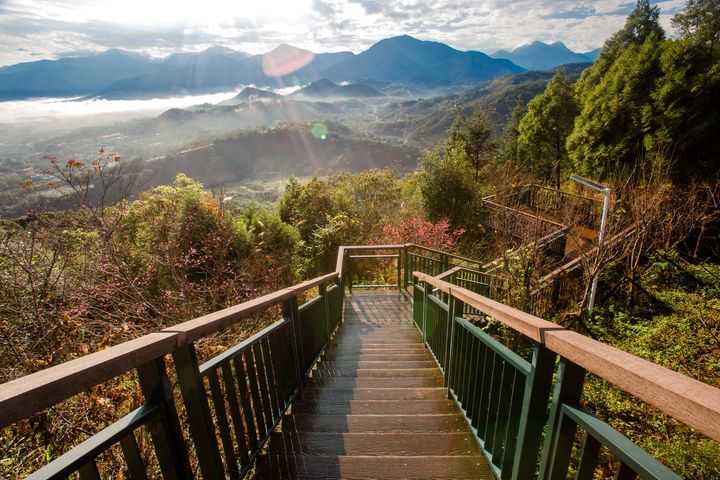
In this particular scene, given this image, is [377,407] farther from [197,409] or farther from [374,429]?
[197,409]

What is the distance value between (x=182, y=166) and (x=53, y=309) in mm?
105977

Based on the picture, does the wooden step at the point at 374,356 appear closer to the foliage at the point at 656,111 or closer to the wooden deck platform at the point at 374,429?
the wooden deck platform at the point at 374,429

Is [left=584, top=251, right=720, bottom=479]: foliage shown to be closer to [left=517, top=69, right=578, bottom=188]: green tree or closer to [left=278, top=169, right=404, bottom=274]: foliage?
[left=278, top=169, right=404, bottom=274]: foliage

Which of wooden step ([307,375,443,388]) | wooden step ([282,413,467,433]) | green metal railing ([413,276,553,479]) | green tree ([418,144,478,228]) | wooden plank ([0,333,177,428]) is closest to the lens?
wooden plank ([0,333,177,428])

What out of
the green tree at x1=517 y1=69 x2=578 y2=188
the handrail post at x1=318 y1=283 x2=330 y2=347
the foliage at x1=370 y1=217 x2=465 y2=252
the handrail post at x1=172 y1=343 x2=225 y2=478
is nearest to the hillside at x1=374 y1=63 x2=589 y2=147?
the green tree at x1=517 y1=69 x2=578 y2=188

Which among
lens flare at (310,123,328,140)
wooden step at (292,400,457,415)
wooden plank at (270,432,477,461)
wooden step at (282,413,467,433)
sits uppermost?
wooden plank at (270,432,477,461)

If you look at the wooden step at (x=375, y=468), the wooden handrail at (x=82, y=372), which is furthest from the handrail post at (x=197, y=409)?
the wooden step at (x=375, y=468)

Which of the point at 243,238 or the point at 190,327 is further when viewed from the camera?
the point at 243,238

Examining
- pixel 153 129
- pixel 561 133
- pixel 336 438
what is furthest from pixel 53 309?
pixel 153 129

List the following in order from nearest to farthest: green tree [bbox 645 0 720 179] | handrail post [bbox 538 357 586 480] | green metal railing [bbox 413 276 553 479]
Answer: handrail post [bbox 538 357 586 480] < green metal railing [bbox 413 276 553 479] < green tree [bbox 645 0 720 179]

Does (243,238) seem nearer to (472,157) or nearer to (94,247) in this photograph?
(94,247)

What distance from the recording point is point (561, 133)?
19844 millimetres

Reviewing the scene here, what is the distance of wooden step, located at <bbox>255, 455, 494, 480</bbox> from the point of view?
2.11m

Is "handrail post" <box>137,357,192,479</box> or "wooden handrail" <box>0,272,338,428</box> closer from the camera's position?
"wooden handrail" <box>0,272,338,428</box>
